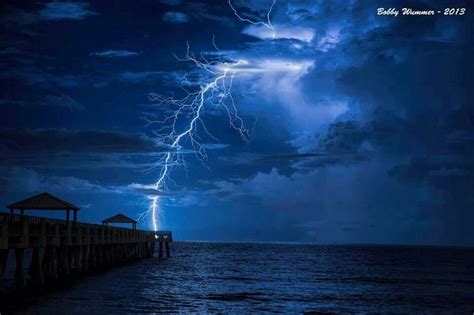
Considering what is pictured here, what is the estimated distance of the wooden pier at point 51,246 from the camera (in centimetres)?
2059

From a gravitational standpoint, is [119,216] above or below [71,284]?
above

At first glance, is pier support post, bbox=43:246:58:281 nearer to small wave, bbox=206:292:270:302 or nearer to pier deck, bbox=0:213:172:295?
pier deck, bbox=0:213:172:295

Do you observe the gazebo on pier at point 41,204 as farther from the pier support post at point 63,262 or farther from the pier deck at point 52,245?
the pier support post at point 63,262

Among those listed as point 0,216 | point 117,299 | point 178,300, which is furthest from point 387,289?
point 0,216

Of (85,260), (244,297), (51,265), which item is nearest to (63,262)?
(51,265)

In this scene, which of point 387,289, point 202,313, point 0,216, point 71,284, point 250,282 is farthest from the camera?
point 250,282

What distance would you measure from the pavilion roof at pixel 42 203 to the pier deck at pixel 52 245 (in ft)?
9.03

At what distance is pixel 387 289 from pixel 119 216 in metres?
29.6

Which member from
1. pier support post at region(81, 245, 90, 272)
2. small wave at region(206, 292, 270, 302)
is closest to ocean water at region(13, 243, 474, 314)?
A: small wave at region(206, 292, 270, 302)

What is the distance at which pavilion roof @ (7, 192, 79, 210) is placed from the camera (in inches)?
1389

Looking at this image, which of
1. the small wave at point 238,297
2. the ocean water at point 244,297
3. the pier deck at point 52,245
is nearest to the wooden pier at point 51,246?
the pier deck at point 52,245

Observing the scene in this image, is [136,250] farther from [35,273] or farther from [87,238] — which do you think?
[35,273]

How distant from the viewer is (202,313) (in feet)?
69.9

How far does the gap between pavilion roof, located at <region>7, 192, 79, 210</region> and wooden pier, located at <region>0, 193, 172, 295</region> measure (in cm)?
281
